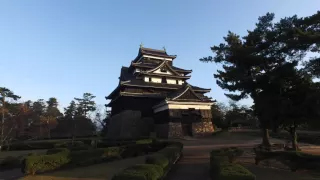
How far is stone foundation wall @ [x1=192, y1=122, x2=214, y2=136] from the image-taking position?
34656 mm

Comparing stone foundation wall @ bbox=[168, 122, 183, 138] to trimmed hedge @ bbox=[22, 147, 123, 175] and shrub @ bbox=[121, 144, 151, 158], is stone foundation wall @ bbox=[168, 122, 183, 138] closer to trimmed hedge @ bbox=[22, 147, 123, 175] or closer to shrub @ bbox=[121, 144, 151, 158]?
shrub @ bbox=[121, 144, 151, 158]

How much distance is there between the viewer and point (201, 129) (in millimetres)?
35125

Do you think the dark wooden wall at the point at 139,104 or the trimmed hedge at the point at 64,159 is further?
the dark wooden wall at the point at 139,104

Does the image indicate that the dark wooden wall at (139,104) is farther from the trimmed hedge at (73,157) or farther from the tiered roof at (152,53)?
the trimmed hedge at (73,157)

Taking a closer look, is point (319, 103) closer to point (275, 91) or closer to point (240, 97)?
point (275, 91)

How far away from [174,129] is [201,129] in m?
4.23

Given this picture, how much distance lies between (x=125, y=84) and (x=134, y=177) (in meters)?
30.4

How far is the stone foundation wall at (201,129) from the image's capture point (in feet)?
114

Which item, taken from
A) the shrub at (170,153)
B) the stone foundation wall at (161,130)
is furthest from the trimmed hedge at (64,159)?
the stone foundation wall at (161,130)

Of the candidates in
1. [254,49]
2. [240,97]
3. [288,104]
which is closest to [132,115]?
[240,97]

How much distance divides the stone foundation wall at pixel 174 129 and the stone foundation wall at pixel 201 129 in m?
2.12

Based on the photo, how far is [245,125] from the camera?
5344 centimetres

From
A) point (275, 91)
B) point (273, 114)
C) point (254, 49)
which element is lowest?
point (273, 114)

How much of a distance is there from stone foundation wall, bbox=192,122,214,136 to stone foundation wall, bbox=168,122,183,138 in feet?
6.97
